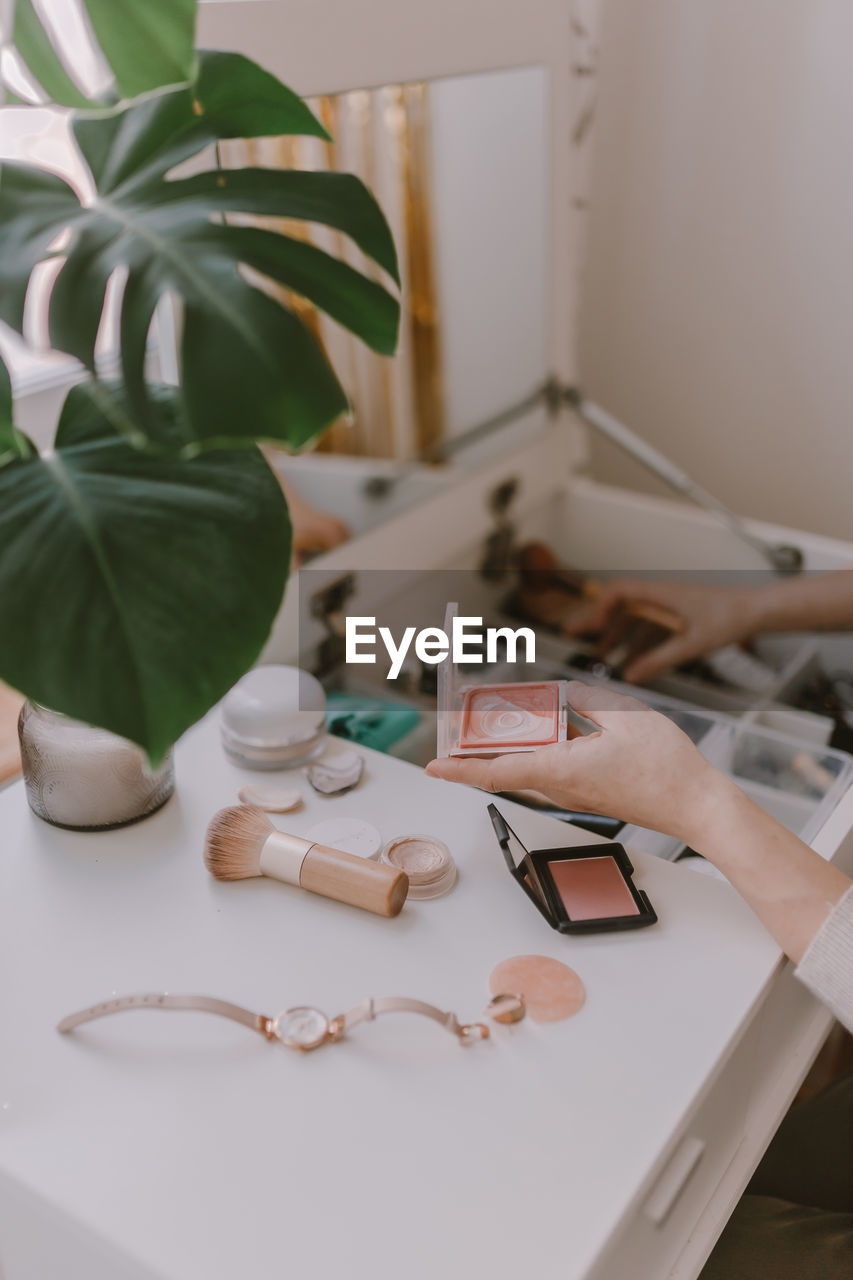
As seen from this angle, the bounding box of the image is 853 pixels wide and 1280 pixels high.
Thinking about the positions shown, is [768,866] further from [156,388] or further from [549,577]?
[549,577]

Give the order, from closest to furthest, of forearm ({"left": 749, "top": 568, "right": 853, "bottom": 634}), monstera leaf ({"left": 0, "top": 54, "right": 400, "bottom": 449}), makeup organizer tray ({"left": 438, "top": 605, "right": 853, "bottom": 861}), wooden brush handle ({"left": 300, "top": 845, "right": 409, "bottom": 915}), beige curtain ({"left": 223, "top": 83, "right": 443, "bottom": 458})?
monstera leaf ({"left": 0, "top": 54, "right": 400, "bottom": 449}) → wooden brush handle ({"left": 300, "top": 845, "right": 409, "bottom": 915}) → makeup organizer tray ({"left": 438, "top": 605, "right": 853, "bottom": 861}) → beige curtain ({"left": 223, "top": 83, "right": 443, "bottom": 458}) → forearm ({"left": 749, "top": 568, "right": 853, "bottom": 634})

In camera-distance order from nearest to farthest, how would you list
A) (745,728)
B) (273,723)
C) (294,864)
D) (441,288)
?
(294,864) < (273,723) < (745,728) < (441,288)

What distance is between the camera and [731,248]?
4.15 feet

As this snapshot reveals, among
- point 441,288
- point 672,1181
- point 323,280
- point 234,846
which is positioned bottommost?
point 672,1181

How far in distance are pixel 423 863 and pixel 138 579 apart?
32cm

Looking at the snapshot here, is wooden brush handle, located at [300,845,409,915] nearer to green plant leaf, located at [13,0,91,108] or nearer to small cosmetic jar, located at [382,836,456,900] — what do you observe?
small cosmetic jar, located at [382,836,456,900]

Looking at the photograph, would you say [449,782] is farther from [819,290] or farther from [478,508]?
[819,290]

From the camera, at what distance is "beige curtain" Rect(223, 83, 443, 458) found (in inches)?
42.1

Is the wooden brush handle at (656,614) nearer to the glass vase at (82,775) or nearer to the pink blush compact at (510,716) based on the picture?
the pink blush compact at (510,716)

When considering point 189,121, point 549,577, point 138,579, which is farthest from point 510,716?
point 549,577

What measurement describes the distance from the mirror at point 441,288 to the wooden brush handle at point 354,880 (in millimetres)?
499

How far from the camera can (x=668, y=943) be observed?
0.71m

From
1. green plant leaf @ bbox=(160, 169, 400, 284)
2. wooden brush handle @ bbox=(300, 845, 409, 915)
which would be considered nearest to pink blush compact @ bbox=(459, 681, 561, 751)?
wooden brush handle @ bbox=(300, 845, 409, 915)

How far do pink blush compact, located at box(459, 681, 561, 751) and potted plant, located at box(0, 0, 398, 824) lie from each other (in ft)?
0.90
